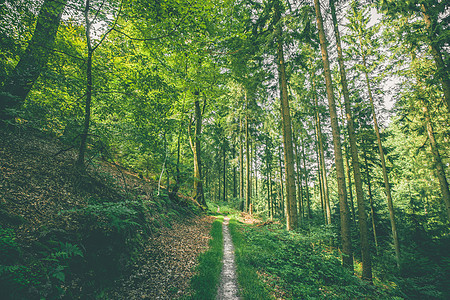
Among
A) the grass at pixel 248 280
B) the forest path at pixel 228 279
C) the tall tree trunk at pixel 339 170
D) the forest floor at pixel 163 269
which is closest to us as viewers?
the forest floor at pixel 163 269

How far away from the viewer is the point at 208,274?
16.9 feet

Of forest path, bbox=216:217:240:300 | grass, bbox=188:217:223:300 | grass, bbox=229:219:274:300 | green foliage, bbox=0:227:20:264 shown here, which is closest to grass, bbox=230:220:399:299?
grass, bbox=229:219:274:300

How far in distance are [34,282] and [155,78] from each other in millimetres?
6147

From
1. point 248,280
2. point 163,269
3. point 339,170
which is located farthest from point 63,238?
point 339,170

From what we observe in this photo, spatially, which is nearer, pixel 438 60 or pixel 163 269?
pixel 163 269

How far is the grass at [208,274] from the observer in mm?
4193

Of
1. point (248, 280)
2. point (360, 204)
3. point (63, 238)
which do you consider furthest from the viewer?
point (360, 204)

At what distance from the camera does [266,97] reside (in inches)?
436

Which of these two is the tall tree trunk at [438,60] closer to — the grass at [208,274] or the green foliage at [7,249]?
the grass at [208,274]

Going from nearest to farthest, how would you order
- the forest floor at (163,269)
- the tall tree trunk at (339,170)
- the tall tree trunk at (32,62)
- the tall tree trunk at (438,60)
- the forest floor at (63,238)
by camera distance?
the forest floor at (63,238), the forest floor at (163,269), the tall tree trunk at (32,62), the tall tree trunk at (339,170), the tall tree trunk at (438,60)

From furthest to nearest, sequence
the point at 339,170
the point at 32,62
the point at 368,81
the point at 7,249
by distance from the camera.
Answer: the point at 368,81 < the point at 339,170 < the point at 32,62 < the point at 7,249

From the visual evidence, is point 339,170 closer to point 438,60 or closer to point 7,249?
point 438,60

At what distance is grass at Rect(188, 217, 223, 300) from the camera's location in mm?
4193

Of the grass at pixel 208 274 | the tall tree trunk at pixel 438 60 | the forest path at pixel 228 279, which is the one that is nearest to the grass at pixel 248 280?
the forest path at pixel 228 279
